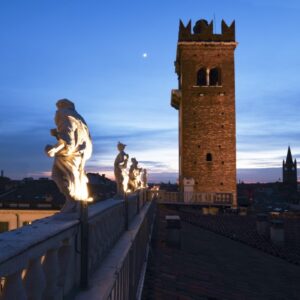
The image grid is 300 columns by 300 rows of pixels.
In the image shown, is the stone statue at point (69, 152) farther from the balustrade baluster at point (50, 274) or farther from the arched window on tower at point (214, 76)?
the arched window on tower at point (214, 76)

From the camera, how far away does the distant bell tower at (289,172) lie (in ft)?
366

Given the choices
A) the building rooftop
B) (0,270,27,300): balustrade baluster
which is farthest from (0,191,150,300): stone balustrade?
the building rooftop

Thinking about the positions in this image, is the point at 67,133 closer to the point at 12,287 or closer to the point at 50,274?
the point at 50,274

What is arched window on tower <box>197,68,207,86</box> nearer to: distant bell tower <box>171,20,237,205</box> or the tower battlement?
distant bell tower <box>171,20,237,205</box>

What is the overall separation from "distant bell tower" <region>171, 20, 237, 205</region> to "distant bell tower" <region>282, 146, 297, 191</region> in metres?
81.2

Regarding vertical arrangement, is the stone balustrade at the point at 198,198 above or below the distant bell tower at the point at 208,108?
below

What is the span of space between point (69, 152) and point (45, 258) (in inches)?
50.1

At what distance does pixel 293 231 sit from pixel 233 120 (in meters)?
18.0

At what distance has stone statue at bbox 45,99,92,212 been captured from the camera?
3264mm

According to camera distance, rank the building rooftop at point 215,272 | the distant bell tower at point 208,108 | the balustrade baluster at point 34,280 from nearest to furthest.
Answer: the balustrade baluster at point 34,280 → the building rooftop at point 215,272 → the distant bell tower at point 208,108

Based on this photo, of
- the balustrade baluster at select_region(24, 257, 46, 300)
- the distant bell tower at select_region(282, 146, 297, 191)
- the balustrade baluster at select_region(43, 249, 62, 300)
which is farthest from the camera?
the distant bell tower at select_region(282, 146, 297, 191)

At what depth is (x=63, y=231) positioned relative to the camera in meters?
2.41

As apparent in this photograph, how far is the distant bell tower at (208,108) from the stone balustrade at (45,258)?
31307 millimetres

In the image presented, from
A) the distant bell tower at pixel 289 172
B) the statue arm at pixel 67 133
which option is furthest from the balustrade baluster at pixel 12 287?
the distant bell tower at pixel 289 172
